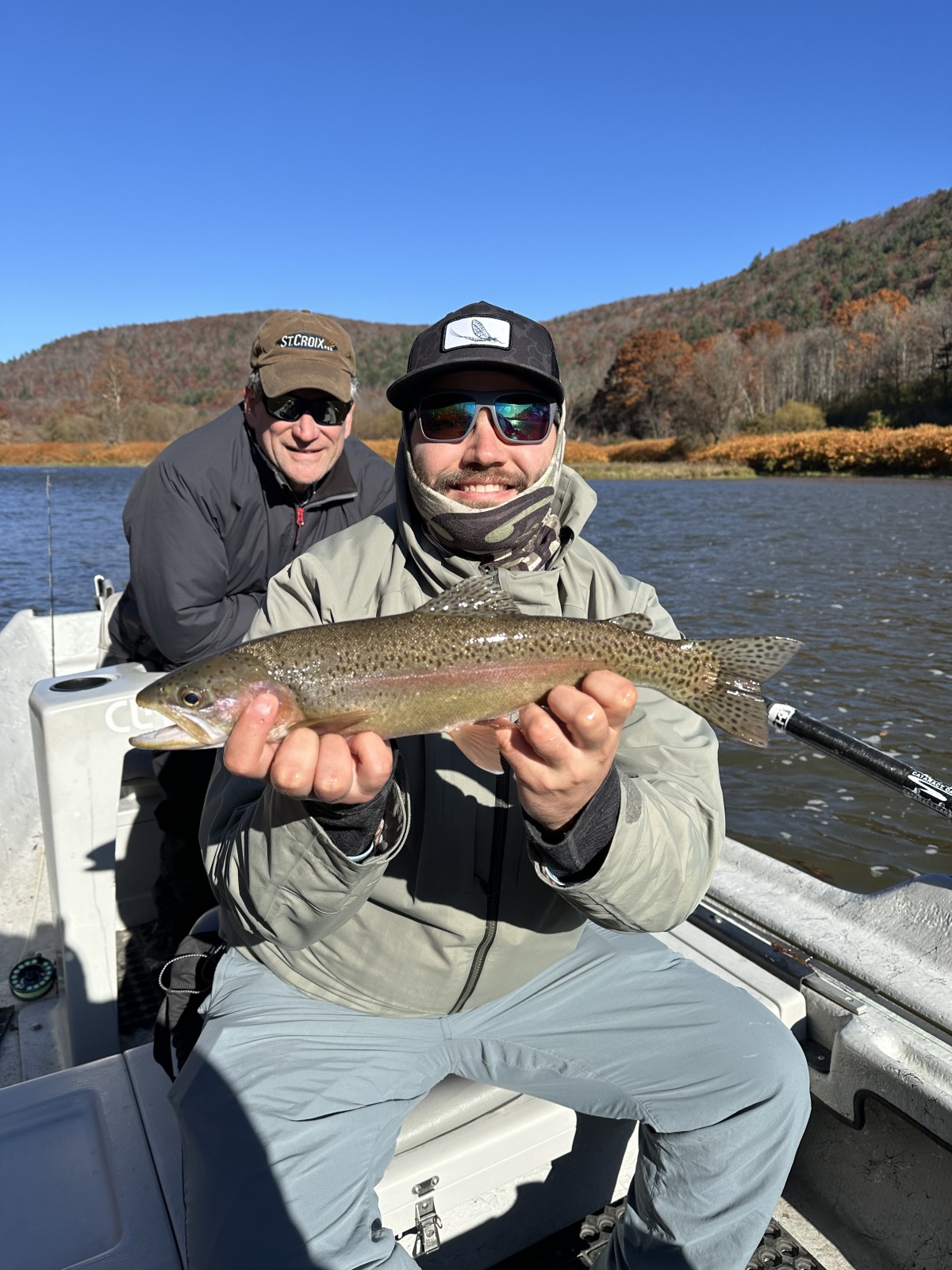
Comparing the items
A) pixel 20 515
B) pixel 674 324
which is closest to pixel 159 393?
pixel 674 324

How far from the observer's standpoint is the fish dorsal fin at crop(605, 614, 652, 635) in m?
2.54

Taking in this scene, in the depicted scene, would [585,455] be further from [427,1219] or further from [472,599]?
[427,1219]

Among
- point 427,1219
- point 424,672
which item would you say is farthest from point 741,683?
point 427,1219

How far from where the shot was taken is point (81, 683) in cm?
335

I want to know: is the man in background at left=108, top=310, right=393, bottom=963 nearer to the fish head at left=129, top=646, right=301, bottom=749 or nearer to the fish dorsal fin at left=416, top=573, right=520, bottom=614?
the fish head at left=129, top=646, right=301, bottom=749

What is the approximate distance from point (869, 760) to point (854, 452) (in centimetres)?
6486

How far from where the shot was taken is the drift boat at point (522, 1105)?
2.21 m

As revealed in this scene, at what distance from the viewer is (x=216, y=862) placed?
239 cm

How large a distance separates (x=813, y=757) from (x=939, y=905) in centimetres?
706

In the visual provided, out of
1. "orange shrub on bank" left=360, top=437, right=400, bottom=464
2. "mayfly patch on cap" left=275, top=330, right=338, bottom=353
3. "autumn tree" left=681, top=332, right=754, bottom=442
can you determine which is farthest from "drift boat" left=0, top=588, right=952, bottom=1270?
"autumn tree" left=681, top=332, right=754, bottom=442

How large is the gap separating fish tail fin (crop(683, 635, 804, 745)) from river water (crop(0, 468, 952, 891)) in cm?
286

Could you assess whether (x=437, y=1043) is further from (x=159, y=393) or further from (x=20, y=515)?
(x=159, y=393)

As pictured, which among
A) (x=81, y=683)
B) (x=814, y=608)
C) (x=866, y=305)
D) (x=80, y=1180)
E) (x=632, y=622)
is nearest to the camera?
(x=80, y=1180)

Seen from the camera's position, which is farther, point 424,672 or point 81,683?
point 81,683
